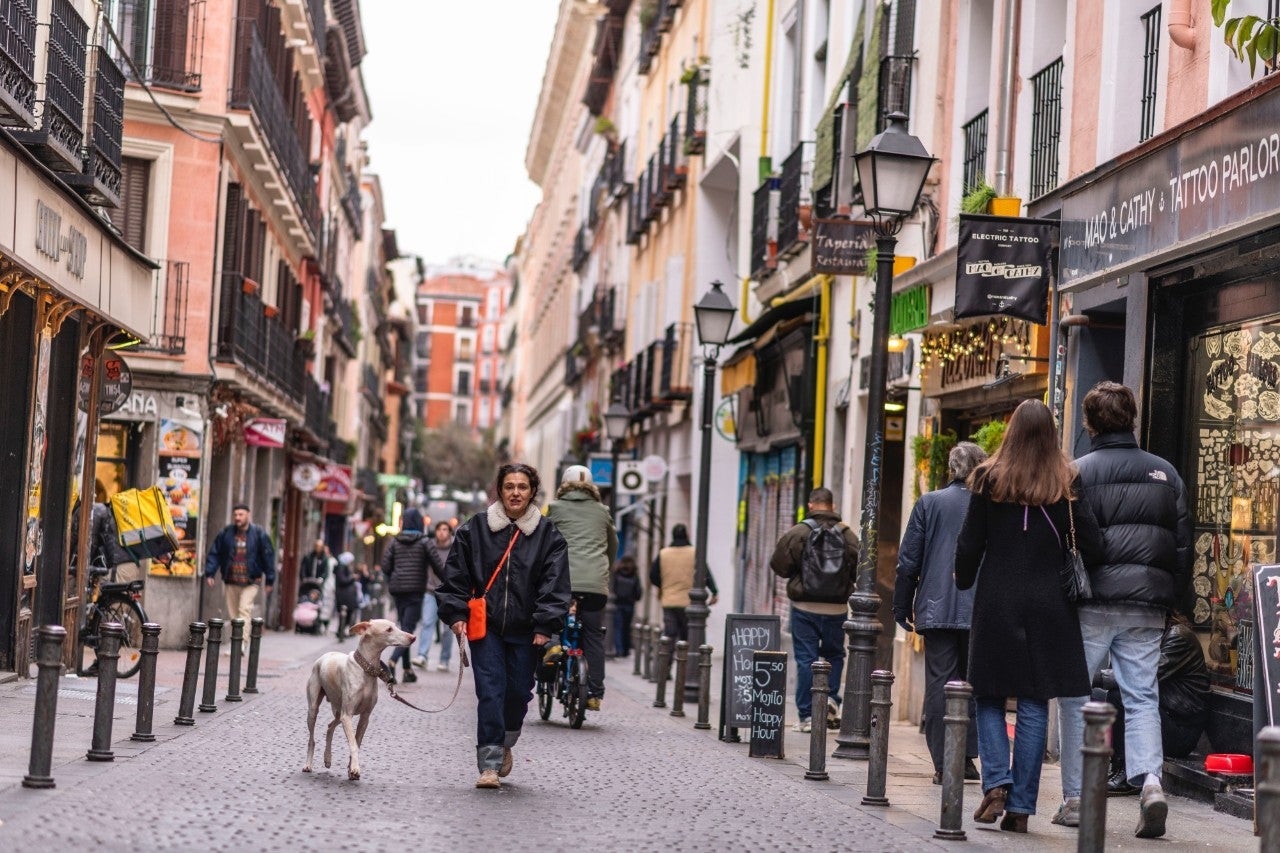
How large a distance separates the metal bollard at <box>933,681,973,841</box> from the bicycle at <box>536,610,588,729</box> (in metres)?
6.48

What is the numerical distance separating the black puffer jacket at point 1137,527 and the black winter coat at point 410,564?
45.4 feet

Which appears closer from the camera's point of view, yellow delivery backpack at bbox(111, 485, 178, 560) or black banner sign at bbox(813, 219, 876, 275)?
black banner sign at bbox(813, 219, 876, 275)

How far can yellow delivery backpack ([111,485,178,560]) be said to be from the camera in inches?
769

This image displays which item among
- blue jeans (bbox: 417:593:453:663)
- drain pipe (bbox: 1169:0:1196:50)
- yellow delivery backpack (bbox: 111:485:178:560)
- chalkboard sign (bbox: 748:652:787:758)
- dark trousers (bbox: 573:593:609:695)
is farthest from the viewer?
blue jeans (bbox: 417:593:453:663)

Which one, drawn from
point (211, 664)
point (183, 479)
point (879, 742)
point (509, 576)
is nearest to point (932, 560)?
point (879, 742)

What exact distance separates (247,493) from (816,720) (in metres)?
24.6

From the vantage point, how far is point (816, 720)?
39.2ft

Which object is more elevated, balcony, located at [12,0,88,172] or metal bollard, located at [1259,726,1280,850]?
balcony, located at [12,0,88,172]

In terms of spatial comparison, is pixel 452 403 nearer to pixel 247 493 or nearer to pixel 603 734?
pixel 247 493

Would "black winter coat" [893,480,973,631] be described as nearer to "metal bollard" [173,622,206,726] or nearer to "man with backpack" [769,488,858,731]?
"man with backpack" [769,488,858,731]

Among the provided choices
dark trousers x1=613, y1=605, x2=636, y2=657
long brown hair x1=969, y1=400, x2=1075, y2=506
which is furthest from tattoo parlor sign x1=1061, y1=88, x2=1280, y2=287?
dark trousers x1=613, y1=605, x2=636, y2=657

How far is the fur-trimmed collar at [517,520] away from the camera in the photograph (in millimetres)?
11023

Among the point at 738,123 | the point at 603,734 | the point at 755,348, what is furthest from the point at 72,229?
the point at 738,123

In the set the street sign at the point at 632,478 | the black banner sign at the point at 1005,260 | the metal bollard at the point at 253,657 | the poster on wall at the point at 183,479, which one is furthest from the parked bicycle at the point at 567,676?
the street sign at the point at 632,478
